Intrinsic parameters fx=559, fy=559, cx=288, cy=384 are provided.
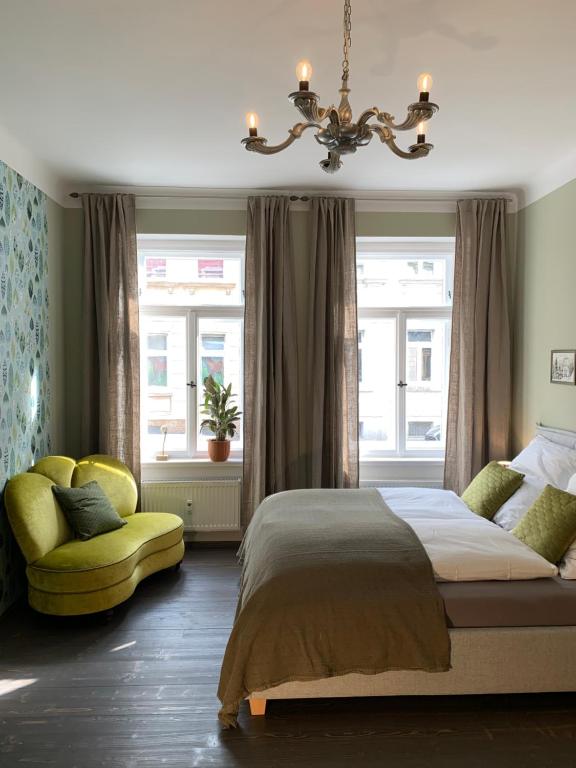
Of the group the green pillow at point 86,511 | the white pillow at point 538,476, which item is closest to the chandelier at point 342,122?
the white pillow at point 538,476

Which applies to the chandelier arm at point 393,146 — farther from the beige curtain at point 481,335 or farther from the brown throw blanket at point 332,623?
the beige curtain at point 481,335

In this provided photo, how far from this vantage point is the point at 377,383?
489 cm

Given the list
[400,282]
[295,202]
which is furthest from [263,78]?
[400,282]

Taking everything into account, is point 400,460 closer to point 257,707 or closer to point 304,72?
point 257,707

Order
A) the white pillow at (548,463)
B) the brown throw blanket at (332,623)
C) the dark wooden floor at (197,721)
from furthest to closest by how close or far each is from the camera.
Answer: the white pillow at (548,463) < the brown throw blanket at (332,623) < the dark wooden floor at (197,721)

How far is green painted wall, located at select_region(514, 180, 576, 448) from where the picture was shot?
381cm

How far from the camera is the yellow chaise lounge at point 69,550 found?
126 inches

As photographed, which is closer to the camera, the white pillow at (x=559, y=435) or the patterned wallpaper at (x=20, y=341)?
the patterned wallpaper at (x=20, y=341)

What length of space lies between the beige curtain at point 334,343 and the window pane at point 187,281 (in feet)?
2.46

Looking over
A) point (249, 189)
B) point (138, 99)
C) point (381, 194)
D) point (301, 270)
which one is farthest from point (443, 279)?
point (138, 99)

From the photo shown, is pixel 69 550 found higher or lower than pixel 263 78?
lower

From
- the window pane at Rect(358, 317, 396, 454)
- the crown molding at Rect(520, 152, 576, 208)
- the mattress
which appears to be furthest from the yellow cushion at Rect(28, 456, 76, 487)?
the crown molding at Rect(520, 152, 576, 208)

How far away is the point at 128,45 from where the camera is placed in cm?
246

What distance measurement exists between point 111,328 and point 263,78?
2361 mm
